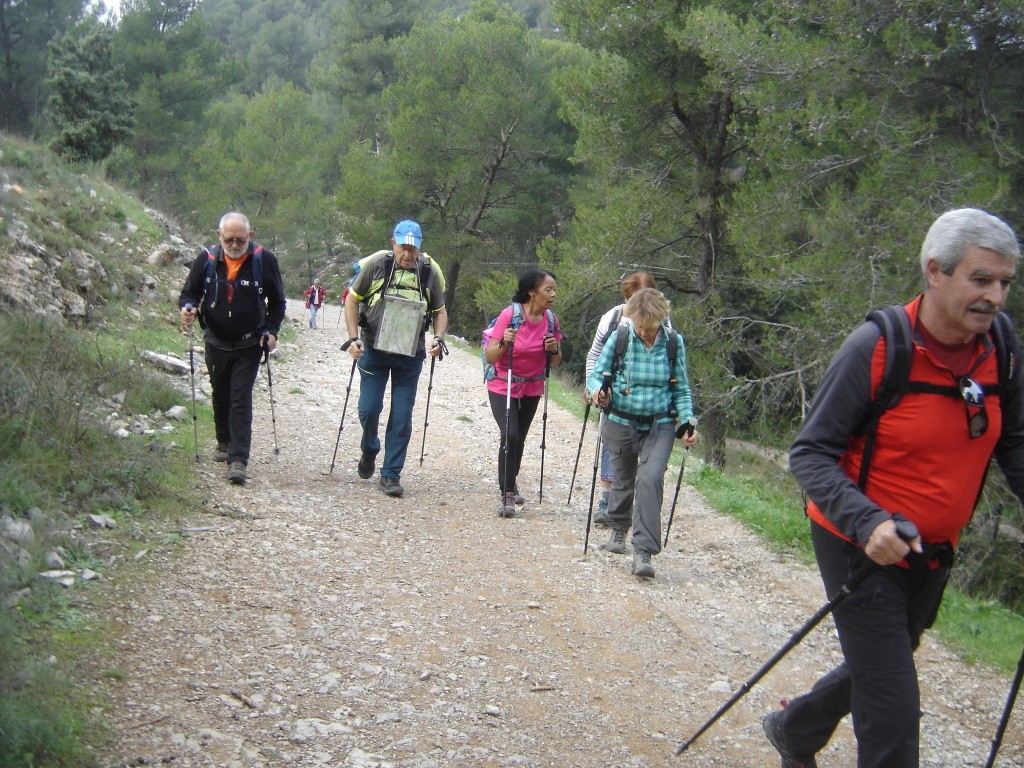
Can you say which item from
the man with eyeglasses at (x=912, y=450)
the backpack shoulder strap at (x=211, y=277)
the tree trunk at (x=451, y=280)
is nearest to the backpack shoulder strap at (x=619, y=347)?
the backpack shoulder strap at (x=211, y=277)

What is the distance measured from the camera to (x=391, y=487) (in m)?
8.22

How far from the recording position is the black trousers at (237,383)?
782 centimetres

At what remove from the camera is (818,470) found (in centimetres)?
298

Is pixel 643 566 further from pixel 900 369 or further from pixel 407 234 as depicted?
pixel 900 369

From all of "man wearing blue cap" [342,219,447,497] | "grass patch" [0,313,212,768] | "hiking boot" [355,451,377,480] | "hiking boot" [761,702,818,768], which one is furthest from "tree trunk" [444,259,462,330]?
"hiking boot" [761,702,818,768]

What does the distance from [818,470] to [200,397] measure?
335 inches

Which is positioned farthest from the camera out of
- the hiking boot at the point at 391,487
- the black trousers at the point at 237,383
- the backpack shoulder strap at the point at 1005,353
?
the hiking boot at the point at 391,487

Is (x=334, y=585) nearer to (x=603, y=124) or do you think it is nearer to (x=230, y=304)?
(x=230, y=304)

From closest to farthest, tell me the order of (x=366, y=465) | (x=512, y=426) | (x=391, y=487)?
(x=512, y=426) → (x=391, y=487) → (x=366, y=465)

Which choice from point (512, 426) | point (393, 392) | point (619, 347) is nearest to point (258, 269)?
point (393, 392)

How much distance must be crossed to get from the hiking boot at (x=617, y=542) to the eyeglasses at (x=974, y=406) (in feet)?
14.2

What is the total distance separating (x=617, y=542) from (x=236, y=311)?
3.50 m

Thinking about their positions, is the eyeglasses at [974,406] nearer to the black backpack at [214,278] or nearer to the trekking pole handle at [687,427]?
the trekking pole handle at [687,427]

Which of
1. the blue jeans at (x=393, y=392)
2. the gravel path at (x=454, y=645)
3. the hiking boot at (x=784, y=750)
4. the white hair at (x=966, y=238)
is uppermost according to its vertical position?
the white hair at (x=966, y=238)
